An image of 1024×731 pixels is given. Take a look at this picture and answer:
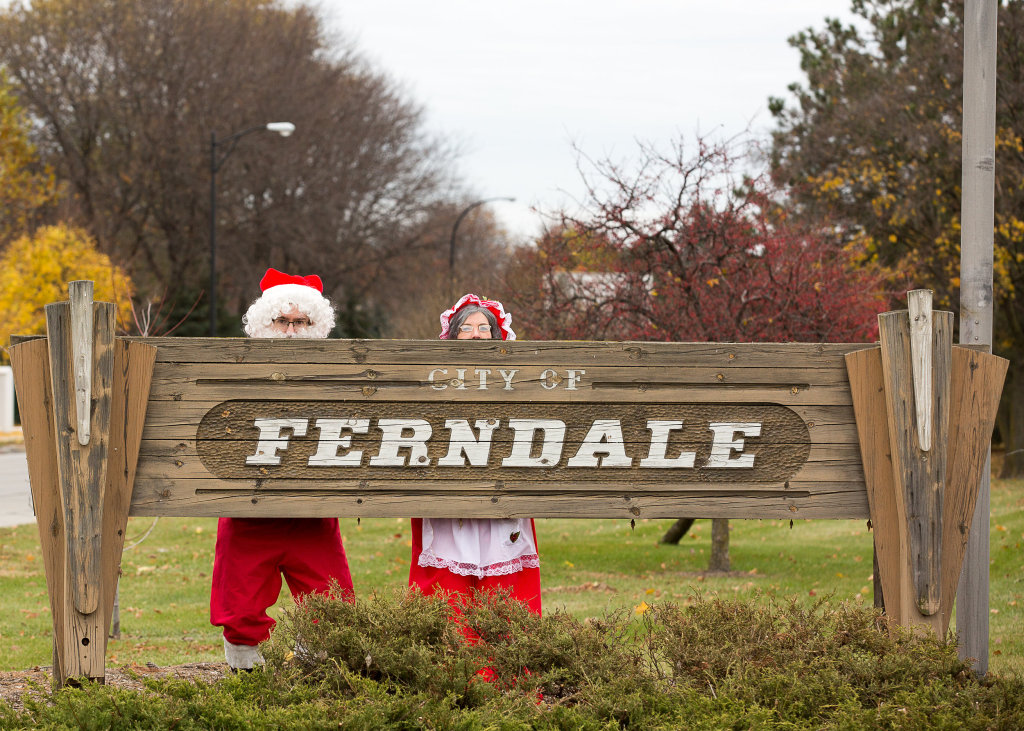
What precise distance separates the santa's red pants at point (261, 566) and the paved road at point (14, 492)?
20.8 feet

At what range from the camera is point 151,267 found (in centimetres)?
4069

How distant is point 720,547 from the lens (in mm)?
10898

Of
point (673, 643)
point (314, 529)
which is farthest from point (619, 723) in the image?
point (314, 529)

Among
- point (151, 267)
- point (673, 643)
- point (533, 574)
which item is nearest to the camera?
point (673, 643)

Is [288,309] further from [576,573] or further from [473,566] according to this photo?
[576,573]

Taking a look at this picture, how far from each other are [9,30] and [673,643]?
39.7 m


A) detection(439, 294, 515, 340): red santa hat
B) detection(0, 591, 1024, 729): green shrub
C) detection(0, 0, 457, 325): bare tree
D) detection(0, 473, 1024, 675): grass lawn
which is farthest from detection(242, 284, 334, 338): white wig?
detection(0, 0, 457, 325): bare tree

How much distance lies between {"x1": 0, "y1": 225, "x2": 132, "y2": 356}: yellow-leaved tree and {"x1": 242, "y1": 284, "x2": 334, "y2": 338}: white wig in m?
26.1

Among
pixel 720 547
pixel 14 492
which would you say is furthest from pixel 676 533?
pixel 14 492

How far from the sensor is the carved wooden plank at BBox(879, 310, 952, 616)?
4391mm

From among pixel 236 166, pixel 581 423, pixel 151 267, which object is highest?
pixel 236 166

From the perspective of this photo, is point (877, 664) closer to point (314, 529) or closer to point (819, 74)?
point (314, 529)

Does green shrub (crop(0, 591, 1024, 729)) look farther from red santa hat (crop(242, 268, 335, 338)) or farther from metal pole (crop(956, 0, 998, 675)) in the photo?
red santa hat (crop(242, 268, 335, 338))

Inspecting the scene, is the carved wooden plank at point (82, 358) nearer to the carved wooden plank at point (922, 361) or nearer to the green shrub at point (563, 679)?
the green shrub at point (563, 679)
